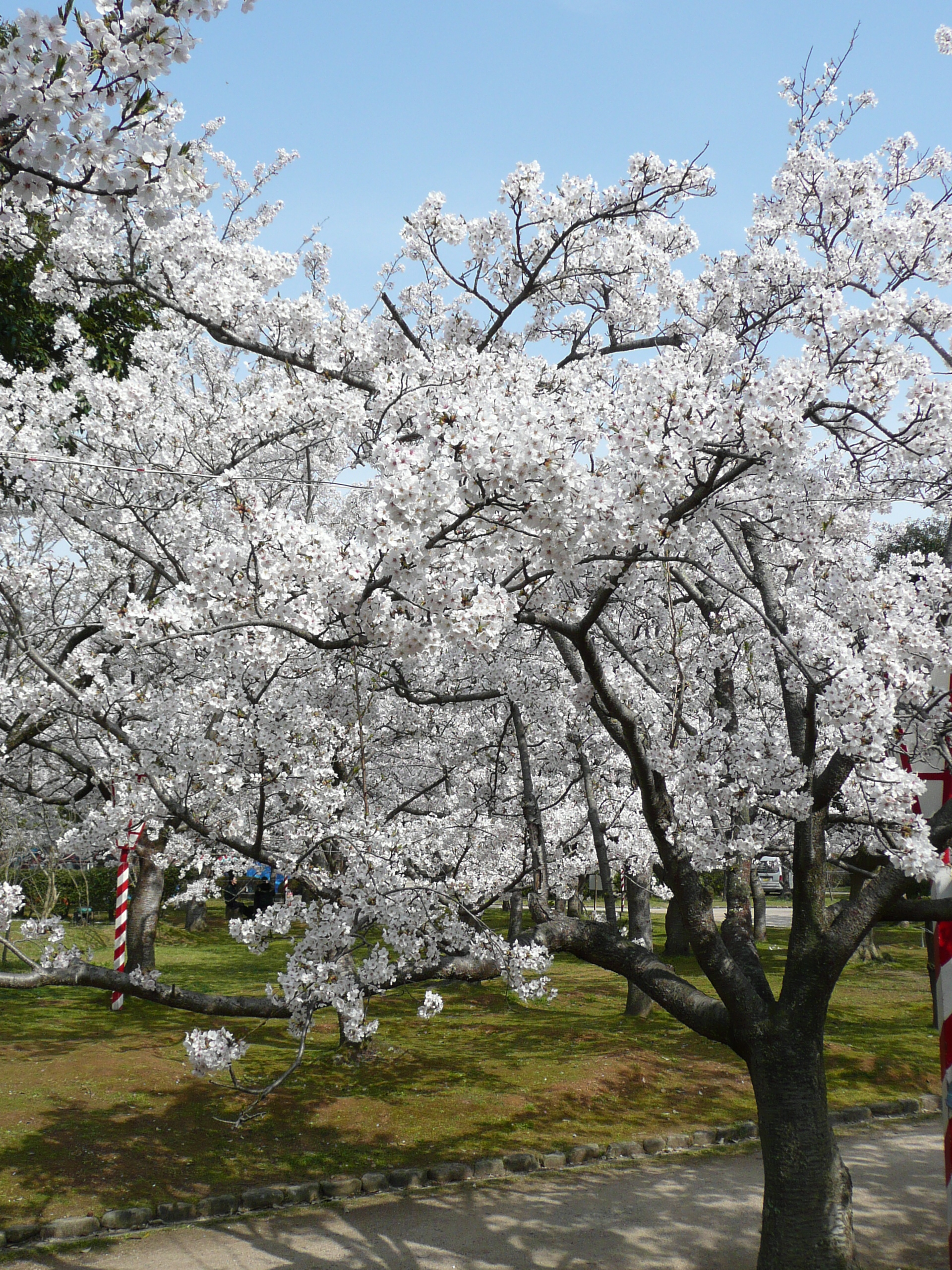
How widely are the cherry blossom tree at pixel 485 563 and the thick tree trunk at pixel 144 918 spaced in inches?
126

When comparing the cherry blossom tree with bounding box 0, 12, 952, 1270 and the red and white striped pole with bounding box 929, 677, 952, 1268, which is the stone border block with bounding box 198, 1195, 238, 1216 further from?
the red and white striped pole with bounding box 929, 677, 952, 1268

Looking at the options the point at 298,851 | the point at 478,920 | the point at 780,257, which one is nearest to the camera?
the point at 478,920

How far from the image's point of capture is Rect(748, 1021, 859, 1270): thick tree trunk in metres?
4.95

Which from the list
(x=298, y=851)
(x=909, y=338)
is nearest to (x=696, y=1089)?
(x=298, y=851)

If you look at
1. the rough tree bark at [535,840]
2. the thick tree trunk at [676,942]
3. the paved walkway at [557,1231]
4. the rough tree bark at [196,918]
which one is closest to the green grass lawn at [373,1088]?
the paved walkway at [557,1231]

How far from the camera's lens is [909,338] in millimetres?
6562

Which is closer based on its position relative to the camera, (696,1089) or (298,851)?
(298,851)

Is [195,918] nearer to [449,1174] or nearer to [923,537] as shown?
[449,1174]

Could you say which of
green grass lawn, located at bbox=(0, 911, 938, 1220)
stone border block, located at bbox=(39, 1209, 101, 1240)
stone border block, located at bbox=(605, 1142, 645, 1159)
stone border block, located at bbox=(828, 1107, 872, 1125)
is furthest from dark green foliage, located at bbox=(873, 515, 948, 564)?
stone border block, located at bbox=(39, 1209, 101, 1240)

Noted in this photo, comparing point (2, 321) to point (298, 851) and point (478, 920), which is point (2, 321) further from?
point (478, 920)

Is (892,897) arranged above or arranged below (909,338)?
below

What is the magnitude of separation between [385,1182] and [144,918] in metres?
6.87

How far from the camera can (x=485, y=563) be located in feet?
14.6

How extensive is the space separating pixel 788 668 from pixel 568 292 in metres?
3.90
